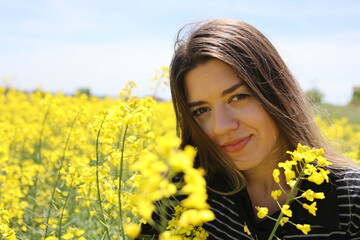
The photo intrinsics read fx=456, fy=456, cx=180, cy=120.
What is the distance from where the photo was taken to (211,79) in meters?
1.69

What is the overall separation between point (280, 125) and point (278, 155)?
0.21 m

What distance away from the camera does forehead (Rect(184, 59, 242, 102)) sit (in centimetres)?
167

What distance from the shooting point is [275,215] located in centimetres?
177

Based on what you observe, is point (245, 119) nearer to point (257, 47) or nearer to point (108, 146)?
point (257, 47)

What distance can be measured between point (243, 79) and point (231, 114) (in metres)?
0.16

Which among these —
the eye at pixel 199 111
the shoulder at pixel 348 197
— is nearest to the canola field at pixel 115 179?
the eye at pixel 199 111

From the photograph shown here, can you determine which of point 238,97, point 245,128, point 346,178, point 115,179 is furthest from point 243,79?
point 115,179

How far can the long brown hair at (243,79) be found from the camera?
1.74 m

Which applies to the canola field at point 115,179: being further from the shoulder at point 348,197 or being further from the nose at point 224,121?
the shoulder at point 348,197

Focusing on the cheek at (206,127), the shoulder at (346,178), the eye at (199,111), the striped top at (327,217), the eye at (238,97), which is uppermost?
the eye at (238,97)

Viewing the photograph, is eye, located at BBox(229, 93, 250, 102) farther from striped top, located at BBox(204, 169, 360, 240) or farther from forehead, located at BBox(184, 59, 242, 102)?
striped top, located at BBox(204, 169, 360, 240)

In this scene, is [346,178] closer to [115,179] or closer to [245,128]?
[245,128]

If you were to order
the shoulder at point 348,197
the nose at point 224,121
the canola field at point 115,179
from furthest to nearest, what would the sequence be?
the shoulder at point 348,197 → the nose at point 224,121 → the canola field at point 115,179

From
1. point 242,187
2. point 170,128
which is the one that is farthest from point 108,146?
point 170,128
